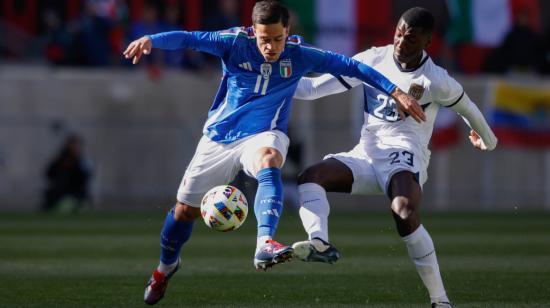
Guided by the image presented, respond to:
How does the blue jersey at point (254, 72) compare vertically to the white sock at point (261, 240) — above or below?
above

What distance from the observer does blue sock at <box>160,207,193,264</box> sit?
8.77 metres

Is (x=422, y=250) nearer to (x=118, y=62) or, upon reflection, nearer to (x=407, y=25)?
(x=407, y=25)

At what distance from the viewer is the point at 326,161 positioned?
8.40 metres

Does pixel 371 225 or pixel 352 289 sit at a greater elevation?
pixel 352 289

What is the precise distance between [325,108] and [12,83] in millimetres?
6011

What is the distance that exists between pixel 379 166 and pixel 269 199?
3.19ft

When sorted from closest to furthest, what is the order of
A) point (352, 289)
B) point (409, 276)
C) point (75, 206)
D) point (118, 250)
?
point (352, 289) < point (409, 276) < point (118, 250) < point (75, 206)

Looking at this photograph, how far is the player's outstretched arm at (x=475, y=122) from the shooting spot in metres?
8.32

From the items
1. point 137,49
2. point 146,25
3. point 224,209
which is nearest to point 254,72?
point 137,49

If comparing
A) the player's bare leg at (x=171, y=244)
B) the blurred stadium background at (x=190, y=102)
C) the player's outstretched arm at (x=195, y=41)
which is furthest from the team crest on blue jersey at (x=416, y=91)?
the blurred stadium background at (x=190, y=102)

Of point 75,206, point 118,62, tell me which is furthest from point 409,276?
point 118,62

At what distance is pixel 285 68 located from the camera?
27.2 ft

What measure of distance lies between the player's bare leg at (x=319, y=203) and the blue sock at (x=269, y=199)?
230mm

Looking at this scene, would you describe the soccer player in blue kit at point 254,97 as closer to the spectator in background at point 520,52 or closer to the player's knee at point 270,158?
the player's knee at point 270,158
